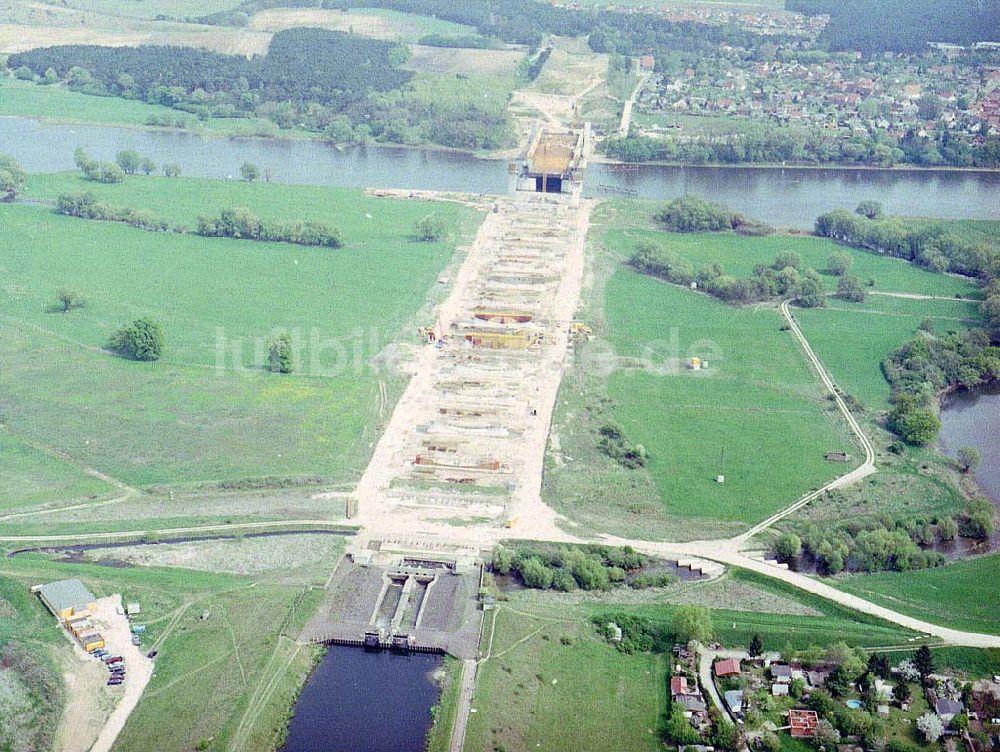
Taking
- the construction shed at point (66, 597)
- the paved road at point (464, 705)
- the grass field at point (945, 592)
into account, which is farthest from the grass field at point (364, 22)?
the paved road at point (464, 705)

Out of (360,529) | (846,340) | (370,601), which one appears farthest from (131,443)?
(846,340)

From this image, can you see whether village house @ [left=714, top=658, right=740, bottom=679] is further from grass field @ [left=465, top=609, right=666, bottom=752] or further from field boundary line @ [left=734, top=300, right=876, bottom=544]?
field boundary line @ [left=734, top=300, right=876, bottom=544]

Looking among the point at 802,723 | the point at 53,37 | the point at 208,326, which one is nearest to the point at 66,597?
the point at 802,723

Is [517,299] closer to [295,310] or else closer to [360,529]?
[295,310]

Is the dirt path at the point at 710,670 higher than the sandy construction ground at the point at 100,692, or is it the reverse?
the dirt path at the point at 710,670

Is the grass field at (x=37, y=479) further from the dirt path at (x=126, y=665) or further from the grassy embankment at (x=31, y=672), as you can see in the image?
the dirt path at (x=126, y=665)

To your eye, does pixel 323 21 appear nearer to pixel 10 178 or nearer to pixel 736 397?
pixel 10 178

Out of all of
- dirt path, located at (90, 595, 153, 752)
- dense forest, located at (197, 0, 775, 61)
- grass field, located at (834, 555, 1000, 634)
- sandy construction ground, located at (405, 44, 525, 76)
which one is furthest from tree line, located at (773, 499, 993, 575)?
dense forest, located at (197, 0, 775, 61)
